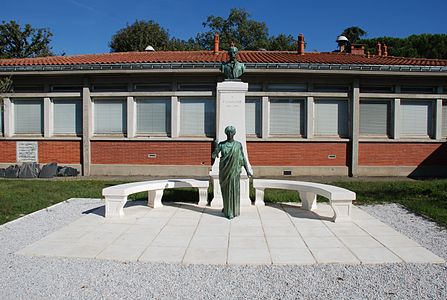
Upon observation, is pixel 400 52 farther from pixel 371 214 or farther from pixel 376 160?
pixel 371 214

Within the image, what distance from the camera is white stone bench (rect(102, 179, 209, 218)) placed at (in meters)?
6.84

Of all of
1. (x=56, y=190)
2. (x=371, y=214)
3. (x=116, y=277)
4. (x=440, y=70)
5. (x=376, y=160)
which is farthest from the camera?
(x=376, y=160)

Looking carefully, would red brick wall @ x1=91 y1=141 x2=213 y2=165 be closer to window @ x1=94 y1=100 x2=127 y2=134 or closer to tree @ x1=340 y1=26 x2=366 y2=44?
window @ x1=94 y1=100 x2=127 y2=134

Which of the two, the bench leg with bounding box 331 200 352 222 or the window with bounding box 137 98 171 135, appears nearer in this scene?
the bench leg with bounding box 331 200 352 222

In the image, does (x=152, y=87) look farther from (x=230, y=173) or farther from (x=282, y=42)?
(x=282, y=42)

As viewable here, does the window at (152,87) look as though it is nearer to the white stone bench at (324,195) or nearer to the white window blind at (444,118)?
the white stone bench at (324,195)

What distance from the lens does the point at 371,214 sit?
7496 millimetres

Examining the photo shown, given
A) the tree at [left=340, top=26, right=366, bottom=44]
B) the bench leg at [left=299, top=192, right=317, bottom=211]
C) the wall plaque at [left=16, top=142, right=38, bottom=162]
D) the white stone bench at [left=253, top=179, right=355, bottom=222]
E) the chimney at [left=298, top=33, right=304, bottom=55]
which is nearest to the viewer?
the white stone bench at [left=253, top=179, right=355, bottom=222]

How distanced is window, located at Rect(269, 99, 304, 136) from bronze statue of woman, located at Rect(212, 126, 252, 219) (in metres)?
7.72

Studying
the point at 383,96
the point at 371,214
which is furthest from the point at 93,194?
the point at 383,96

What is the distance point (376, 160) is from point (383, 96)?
8.41 ft

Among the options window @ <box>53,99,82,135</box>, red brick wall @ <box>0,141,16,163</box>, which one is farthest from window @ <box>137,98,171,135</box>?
red brick wall @ <box>0,141,16,163</box>

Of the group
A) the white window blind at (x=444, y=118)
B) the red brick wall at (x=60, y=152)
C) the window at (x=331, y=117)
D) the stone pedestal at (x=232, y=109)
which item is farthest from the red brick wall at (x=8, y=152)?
the white window blind at (x=444, y=118)

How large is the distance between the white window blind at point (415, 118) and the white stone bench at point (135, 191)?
33.3ft
